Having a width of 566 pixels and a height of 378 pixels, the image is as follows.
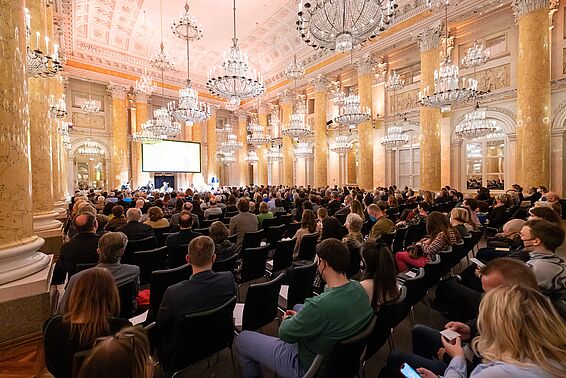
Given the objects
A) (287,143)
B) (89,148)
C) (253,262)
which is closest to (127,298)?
(253,262)

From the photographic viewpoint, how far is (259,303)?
7.86 feet

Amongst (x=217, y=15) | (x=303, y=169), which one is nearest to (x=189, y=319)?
(x=217, y=15)

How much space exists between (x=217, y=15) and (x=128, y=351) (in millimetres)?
16922

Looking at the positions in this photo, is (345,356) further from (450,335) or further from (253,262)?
(253,262)

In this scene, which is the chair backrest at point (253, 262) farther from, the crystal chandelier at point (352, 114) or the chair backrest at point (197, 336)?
the crystal chandelier at point (352, 114)

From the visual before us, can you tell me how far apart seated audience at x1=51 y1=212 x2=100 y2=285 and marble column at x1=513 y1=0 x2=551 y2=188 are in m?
10.8

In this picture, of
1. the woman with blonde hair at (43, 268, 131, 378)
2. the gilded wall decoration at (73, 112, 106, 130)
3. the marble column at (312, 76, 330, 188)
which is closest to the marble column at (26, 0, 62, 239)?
the woman with blonde hair at (43, 268, 131, 378)

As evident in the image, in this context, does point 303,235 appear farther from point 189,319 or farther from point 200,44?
point 200,44

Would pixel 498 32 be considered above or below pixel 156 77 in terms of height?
below

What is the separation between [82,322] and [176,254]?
2453 millimetres

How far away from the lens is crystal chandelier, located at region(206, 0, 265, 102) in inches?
305

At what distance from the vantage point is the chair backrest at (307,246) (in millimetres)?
4520

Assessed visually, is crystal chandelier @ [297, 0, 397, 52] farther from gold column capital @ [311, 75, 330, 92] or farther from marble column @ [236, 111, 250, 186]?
marble column @ [236, 111, 250, 186]

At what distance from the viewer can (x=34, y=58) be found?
4207 mm
